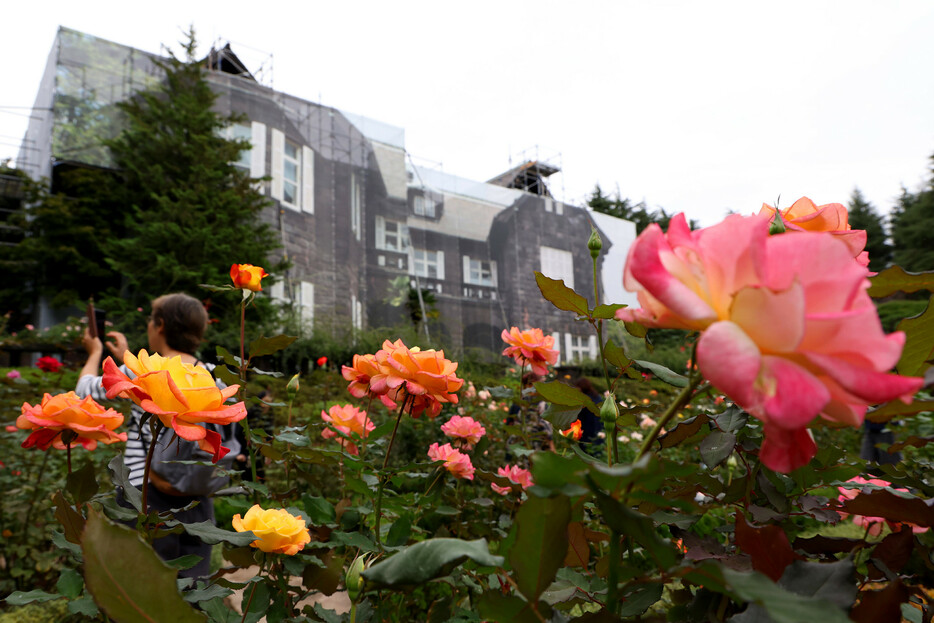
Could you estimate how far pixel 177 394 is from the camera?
0.36 metres

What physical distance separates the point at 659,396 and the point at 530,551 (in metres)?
5.61

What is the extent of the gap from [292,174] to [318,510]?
915cm

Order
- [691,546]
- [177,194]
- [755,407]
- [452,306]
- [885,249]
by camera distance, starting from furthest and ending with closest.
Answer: [885,249] < [452,306] < [177,194] < [691,546] < [755,407]

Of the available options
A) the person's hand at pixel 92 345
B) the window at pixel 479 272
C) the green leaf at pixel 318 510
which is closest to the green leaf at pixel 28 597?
the green leaf at pixel 318 510

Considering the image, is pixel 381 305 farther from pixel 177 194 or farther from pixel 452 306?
pixel 177 194

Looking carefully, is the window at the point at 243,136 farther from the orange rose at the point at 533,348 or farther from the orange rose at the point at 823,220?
the orange rose at the point at 823,220

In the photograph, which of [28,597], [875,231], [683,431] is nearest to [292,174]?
[28,597]

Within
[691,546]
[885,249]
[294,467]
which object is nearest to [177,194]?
[294,467]

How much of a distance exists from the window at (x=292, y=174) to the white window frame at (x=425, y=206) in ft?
8.54

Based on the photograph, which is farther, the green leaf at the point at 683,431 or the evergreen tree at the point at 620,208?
the evergreen tree at the point at 620,208

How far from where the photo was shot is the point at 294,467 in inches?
27.0

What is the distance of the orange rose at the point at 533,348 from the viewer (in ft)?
2.54

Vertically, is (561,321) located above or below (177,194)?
below

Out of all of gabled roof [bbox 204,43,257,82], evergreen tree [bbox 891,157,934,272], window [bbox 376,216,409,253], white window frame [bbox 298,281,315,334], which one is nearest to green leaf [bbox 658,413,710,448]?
white window frame [bbox 298,281,315,334]
